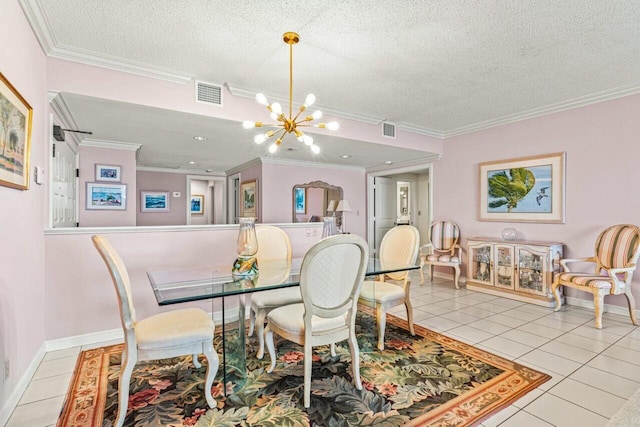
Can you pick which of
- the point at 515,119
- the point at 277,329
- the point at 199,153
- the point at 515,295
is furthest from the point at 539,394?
the point at 199,153

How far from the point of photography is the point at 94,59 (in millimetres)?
2682

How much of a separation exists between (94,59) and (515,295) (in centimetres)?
510

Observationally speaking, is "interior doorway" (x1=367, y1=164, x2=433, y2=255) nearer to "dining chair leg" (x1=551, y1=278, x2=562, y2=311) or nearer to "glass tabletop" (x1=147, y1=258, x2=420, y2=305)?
"dining chair leg" (x1=551, y1=278, x2=562, y2=311)

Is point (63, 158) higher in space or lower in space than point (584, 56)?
lower

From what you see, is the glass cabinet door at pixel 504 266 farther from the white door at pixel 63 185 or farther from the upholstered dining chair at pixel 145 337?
the white door at pixel 63 185

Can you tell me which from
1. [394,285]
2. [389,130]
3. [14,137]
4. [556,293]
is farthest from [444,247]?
[14,137]

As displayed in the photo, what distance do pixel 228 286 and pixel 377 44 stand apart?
2.09 metres

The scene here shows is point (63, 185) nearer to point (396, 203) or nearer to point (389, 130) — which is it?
point (389, 130)

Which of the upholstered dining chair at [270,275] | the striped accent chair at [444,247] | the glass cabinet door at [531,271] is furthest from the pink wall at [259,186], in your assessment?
the glass cabinet door at [531,271]

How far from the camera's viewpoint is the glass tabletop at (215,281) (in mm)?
1899

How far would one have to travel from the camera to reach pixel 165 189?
7.28m

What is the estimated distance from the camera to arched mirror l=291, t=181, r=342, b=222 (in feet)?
21.6

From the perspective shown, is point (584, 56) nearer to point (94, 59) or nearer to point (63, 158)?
point (94, 59)

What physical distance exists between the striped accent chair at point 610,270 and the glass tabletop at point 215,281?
200 cm
